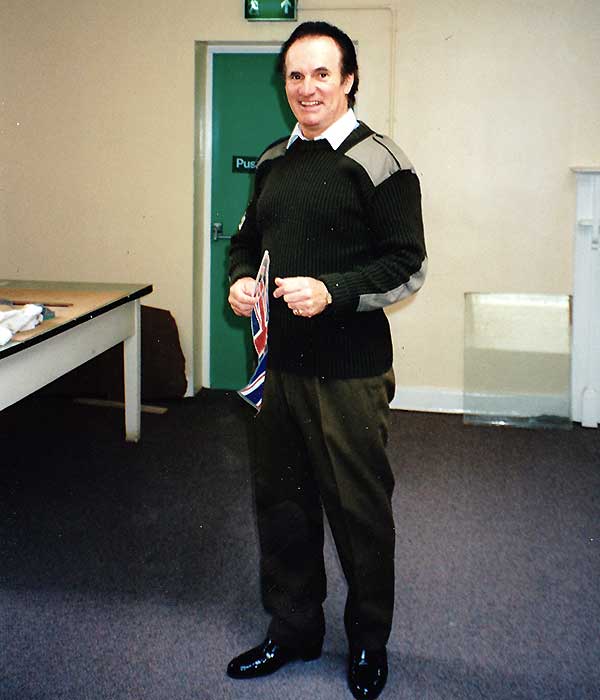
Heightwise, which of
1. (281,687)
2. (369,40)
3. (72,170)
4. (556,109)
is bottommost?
(281,687)

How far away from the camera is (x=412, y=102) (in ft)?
13.8

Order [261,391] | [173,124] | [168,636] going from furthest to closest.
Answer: [173,124]
[168,636]
[261,391]

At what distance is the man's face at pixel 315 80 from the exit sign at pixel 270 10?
2.84 m

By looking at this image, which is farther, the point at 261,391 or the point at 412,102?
the point at 412,102

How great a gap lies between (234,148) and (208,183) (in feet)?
0.87

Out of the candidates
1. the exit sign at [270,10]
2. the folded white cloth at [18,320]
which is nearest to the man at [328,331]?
the folded white cloth at [18,320]

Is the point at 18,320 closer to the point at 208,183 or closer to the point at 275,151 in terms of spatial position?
the point at 275,151

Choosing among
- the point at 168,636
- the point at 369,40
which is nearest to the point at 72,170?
the point at 369,40

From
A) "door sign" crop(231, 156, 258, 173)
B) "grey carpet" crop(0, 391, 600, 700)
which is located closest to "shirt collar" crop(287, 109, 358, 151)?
"grey carpet" crop(0, 391, 600, 700)

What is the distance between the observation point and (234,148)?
455 cm

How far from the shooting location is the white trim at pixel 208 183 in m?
4.41

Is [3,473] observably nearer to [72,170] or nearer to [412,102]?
[72,170]

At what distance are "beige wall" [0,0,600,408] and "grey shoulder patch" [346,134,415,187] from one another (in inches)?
109

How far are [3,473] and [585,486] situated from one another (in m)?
2.50
